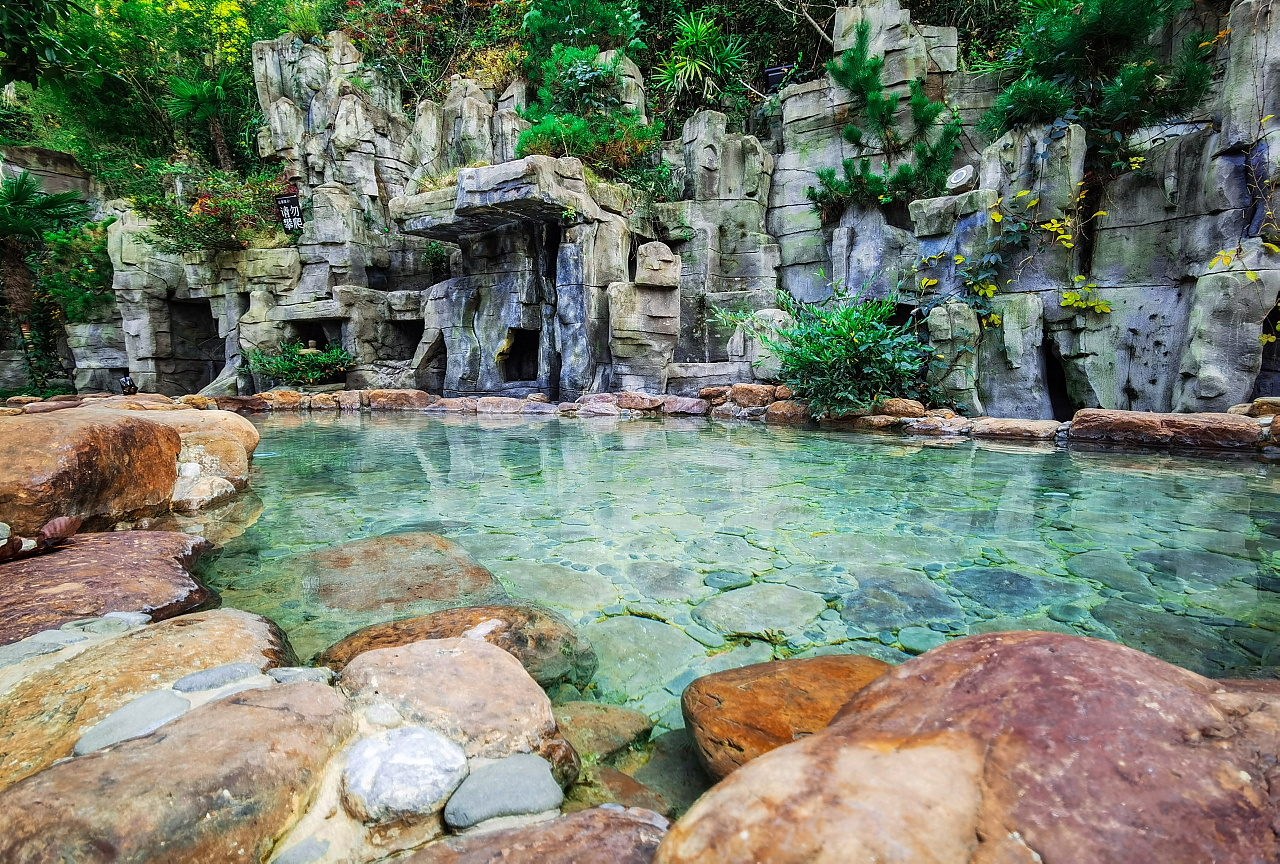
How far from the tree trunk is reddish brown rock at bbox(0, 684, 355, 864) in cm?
2019

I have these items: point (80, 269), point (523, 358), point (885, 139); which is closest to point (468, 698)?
point (523, 358)

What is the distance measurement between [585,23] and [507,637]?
1503cm

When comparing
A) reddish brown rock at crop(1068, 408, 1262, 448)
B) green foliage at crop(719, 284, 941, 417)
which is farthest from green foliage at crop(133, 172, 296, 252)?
reddish brown rock at crop(1068, 408, 1262, 448)

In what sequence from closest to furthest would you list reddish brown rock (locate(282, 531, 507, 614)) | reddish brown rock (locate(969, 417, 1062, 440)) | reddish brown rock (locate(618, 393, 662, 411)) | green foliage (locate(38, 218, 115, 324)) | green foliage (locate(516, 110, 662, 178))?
reddish brown rock (locate(282, 531, 507, 614)) < reddish brown rock (locate(969, 417, 1062, 440)) < reddish brown rock (locate(618, 393, 662, 411)) < green foliage (locate(516, 110, 662, 178)) < green foliage (locate(38, 218, 115, 324))

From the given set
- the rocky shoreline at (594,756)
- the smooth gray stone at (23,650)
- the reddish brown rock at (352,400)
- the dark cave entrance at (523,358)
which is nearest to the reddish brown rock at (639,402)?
the dark cave entrance at (523,358)

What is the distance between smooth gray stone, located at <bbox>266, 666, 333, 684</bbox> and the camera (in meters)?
1.57

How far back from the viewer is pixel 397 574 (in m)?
2.68

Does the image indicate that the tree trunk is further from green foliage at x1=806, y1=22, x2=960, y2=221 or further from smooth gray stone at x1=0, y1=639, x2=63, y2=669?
smooth gray stone at x1=0, y1=639, x2=63, y2=669

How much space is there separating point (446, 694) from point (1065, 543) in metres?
3.14

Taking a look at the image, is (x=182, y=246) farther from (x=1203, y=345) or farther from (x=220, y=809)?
(x=1203, y=345)

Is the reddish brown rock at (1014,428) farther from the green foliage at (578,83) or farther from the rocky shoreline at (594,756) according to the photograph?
the green foliage at (578,83)

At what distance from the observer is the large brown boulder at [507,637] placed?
1.89 meters

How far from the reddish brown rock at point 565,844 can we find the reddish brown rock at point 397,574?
1.39 m

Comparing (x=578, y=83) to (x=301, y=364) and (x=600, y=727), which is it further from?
(x=600, y=727)
